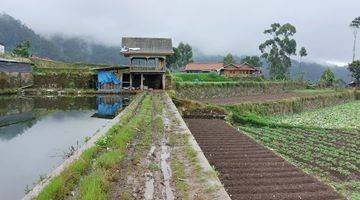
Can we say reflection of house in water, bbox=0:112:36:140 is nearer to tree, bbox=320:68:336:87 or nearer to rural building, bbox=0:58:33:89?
rural building, bbox=0:58:33:89

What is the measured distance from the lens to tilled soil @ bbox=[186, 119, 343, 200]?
846 centimetres

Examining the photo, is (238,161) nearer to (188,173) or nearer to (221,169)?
(221,169)

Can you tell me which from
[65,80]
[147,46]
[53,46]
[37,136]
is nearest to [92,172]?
[37,136]

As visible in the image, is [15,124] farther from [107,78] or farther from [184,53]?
[184,53]

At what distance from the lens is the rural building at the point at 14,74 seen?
133ft

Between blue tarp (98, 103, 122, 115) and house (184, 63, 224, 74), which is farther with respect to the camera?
house (184, 63, 224, 74)

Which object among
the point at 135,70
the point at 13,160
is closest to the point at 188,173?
the point at 13,160

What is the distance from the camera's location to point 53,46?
436 ft

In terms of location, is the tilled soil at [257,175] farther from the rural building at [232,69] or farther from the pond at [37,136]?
the rural building at [232,69]

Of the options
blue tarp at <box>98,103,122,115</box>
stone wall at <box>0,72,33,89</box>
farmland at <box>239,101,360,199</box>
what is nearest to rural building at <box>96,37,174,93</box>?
stone wall at <box>0,72,33,89</box>

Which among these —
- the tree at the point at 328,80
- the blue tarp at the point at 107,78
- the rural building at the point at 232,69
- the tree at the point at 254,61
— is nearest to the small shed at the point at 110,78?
the blue tarp at the point at 107,78

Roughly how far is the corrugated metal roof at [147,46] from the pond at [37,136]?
46.4 feet

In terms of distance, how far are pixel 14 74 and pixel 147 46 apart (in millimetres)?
13003

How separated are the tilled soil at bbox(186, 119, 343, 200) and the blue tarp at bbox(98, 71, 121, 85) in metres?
30.0
